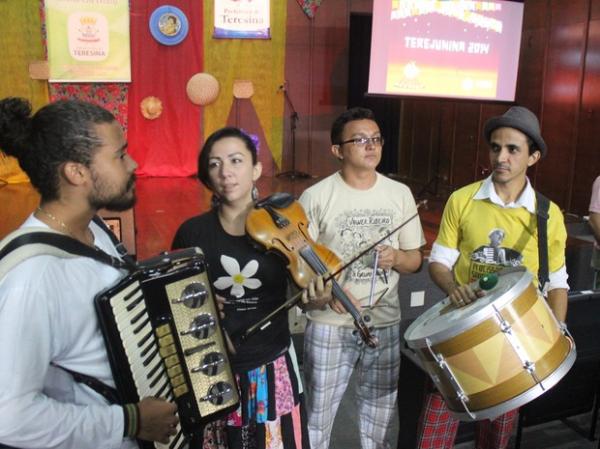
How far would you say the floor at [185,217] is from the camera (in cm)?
281

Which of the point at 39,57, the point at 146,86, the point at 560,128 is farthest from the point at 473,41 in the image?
the point at 39,57

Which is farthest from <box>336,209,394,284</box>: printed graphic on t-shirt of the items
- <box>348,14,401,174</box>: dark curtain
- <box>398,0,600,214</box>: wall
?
<box>348,14,401,174</box>: dark curtain

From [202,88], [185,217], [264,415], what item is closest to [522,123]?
[264,415]

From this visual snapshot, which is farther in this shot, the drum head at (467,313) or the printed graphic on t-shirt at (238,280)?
the printed graphic on t-shirt at (238,280)

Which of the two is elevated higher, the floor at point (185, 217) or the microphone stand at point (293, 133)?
the microphone stand at point (293, 133)

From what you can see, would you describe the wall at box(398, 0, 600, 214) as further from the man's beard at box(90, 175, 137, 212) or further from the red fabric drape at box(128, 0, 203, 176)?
the man's beard at box(90, 175, 137, 212)

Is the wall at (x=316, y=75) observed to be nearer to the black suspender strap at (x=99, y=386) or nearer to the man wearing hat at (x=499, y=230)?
the man wearing hat at (x=499, y=230)

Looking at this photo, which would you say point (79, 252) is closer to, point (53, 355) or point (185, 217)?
point (53, 355)

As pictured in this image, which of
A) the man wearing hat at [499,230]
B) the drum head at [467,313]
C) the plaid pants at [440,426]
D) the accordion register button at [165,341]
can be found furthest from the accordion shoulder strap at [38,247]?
the plaid pants at [440,426]

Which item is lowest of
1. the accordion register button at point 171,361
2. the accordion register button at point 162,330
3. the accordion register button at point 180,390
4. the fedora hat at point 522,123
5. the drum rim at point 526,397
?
the drum rim at point 526,397

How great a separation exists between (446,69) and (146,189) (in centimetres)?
399

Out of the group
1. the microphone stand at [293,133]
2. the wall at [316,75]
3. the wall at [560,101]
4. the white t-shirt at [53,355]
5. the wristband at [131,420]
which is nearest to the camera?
the white t-shirt at [53,355]

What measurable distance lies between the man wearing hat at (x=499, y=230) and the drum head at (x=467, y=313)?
191mm

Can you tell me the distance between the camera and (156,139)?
311 inches
